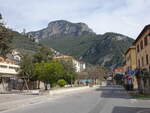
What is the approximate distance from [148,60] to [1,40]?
32475 mm

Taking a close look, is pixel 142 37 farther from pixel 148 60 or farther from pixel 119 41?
pixel 119 41

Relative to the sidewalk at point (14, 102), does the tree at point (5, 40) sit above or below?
above

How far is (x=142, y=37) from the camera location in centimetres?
5291

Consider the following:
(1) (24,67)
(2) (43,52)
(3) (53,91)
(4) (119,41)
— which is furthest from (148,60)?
(4) (119,41)

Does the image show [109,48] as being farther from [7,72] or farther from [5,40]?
[5,40]

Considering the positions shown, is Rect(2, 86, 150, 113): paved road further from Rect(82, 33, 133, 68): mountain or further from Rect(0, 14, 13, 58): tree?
Rect(82, 33, 133, 68): mountain

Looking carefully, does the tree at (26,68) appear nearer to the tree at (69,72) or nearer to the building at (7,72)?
the building at (7,72)

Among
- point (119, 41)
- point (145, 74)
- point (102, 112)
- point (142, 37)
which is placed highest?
point (119, 41)

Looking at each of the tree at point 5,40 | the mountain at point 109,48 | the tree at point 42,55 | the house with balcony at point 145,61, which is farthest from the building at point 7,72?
the mountain at point 109,48

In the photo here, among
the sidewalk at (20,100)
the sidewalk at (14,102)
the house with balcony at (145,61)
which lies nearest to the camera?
the sidewalk at (14,102)

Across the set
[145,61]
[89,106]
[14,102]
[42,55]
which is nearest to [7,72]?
[42,55]

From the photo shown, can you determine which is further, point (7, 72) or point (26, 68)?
point (7, 72)

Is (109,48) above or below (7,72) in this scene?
above

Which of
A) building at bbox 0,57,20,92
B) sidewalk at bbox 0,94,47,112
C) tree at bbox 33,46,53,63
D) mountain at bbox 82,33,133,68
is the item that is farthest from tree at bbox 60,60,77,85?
mountain at bbox 82,33,133,68
